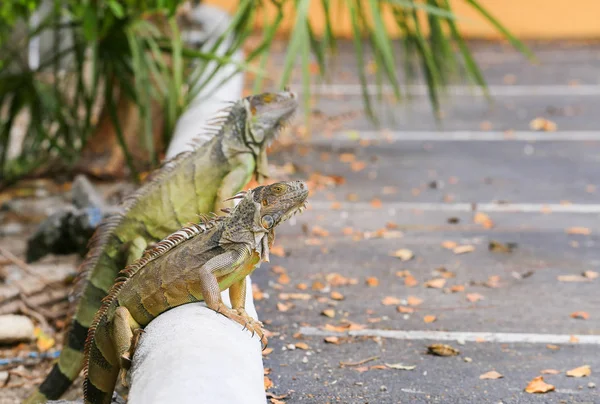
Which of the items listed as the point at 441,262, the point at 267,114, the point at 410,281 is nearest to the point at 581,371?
the point at 410,281

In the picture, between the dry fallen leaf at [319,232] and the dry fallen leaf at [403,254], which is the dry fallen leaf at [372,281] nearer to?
the dry fallen leaf at [403,254]

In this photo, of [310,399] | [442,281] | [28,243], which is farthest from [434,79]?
[310,399]

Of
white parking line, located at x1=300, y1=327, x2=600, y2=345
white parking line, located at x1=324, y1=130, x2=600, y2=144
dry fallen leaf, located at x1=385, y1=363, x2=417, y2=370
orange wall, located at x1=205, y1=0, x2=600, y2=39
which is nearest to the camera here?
dry fallen leaf, located at x1=385, y1=363, x2=417, y2=370

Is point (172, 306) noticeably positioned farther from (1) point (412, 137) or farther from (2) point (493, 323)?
(1) point (412, 137)

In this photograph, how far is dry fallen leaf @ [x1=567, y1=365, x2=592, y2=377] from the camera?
438cm

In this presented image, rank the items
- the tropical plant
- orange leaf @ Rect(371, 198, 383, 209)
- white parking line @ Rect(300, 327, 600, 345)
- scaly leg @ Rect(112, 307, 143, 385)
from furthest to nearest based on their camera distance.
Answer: orange leaf @ Rect(371, 198, 383, 209) → the tropical plant → white parking line @ Rect(300, 327, 600, 345) → scaly leg @ Rect(112, 307, 143, 385)

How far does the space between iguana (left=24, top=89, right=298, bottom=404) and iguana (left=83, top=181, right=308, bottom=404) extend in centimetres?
92

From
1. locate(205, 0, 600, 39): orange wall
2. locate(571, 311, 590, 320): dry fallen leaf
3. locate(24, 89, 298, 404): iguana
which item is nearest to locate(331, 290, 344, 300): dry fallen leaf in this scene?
locate(24, 89, 298, 404): iguana

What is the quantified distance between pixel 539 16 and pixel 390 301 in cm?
1142

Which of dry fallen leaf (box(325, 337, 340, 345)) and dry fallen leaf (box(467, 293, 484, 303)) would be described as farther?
dry fallen leaf (box(467, 293, 484, 303))

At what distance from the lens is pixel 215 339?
10.5 feet

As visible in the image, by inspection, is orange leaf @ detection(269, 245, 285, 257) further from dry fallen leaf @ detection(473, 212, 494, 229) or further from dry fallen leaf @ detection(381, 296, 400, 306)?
dry fallen leaf @ detection(473, 212, 494, 229)

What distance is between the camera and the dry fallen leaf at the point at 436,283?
570 cm

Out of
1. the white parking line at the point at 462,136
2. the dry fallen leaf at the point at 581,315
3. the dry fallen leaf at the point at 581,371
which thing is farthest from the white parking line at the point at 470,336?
the white parking line at the point at 462,136
